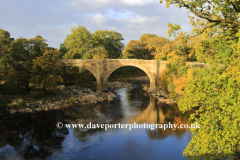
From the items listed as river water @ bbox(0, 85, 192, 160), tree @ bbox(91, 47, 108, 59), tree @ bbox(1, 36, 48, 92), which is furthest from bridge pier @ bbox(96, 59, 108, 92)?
river water @ bbox(0, 85, 192, 160)

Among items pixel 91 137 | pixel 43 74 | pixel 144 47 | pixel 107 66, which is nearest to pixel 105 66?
pixel 107 66

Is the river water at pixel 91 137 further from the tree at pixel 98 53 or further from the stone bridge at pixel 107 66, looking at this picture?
the tree at pixel 98 53

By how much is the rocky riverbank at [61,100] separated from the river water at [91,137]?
5.95ft

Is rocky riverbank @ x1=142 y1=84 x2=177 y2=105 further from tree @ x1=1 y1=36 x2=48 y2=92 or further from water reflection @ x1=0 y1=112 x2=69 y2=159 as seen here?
tree @ x1=1 y1=36 x2=48 y2=92

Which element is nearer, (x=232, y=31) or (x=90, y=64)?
(x=232, y=31)

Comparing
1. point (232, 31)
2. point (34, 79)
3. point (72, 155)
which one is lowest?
point (72, 155)

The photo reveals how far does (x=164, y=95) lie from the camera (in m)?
42.1

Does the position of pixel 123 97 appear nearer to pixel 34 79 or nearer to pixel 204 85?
pixel 34 79

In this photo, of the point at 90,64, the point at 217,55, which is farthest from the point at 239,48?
the point at 90,64

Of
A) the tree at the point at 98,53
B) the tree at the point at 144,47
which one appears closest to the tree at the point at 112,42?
the tree at the point at 98,53

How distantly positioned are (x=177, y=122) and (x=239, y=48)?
19.0 metres

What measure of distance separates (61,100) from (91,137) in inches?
596

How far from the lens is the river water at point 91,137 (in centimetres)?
1806

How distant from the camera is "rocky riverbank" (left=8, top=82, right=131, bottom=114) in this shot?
3027cm
